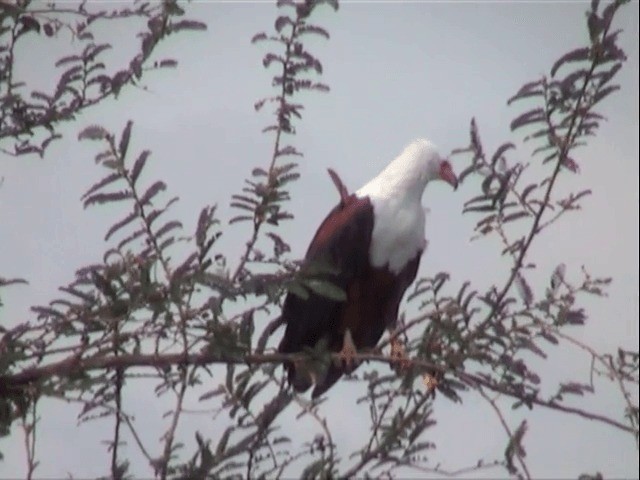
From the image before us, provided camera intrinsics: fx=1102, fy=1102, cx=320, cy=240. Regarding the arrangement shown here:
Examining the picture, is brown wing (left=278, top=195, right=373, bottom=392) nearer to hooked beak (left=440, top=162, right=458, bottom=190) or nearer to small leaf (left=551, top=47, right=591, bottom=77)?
hooked beak (left=440, top=162, right=458, bottom=190)

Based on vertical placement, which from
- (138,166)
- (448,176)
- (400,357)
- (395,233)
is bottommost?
(400,357)

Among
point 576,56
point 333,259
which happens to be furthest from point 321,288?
point 333,259

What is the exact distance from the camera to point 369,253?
7.50 feet

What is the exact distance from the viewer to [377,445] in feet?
5.93

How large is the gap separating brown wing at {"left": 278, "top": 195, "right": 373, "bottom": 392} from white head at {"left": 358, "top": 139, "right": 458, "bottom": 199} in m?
0.07

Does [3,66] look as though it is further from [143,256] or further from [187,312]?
[187,312]

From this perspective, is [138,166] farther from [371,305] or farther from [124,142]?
[371,305]

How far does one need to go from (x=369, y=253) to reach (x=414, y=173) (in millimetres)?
208

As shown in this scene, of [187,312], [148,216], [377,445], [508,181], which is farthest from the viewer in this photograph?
[377,445]

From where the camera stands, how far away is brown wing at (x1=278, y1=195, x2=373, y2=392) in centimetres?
224

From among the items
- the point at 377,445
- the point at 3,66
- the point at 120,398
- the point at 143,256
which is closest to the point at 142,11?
the point at 3,66

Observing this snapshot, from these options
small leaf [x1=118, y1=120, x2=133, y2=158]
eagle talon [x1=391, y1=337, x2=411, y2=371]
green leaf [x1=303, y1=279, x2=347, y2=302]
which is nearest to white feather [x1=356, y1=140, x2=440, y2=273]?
eagle talon [x1=391, y1=337, x2=411, y2=371]

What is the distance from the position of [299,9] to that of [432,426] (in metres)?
0.75

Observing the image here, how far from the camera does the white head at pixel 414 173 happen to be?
91.9 inches
